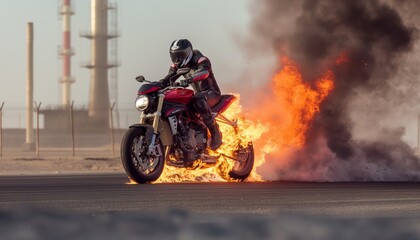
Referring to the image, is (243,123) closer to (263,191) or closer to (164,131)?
(164,131)

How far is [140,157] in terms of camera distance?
595 inches

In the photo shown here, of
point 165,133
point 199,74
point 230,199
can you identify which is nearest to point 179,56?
point 199,74

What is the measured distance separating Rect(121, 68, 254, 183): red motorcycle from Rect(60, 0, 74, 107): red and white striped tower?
81.3m

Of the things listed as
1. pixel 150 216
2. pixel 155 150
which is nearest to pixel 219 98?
pixel 155 150

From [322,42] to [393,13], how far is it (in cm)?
185

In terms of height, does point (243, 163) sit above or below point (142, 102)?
below

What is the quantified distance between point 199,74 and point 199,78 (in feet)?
0.22

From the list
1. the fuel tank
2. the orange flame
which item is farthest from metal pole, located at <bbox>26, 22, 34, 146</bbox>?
the fuel tank

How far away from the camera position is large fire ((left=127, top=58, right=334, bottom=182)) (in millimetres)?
18062

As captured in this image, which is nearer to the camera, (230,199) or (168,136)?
(230,199)

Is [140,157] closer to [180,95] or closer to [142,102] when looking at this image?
[142,102]

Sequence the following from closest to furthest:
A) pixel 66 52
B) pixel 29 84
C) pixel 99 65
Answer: pixel 29 84, pixel 99 65, pixel 66 52

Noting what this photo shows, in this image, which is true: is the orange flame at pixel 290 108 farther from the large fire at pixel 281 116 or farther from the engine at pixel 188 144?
the engine at pixel 188 144

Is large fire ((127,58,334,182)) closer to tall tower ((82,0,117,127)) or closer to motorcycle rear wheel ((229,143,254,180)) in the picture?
motorcycle rear wheel ((229,143,254,180))
